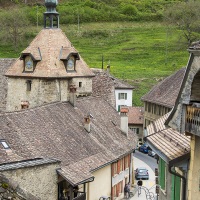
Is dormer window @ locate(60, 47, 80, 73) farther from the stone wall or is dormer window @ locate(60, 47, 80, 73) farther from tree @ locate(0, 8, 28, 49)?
tree @ locate(0, 8, 28, 49)

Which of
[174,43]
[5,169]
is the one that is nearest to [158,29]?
[174,43]

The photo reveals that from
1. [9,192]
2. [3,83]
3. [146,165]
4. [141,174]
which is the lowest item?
[146,165]

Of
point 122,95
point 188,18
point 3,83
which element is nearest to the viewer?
point 3,83

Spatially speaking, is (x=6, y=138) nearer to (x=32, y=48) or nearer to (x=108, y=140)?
(x=108, y=140)

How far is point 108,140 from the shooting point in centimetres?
4134

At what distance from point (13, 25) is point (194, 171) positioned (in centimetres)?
8416

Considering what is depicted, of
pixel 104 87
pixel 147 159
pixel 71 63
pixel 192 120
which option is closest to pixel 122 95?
pixel 147 159

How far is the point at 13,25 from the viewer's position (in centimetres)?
9694

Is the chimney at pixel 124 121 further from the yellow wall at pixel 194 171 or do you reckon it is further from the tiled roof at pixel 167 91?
the yellow wall at pixel 194 171

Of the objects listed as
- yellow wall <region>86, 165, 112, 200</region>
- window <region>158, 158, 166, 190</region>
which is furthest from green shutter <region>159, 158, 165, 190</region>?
yellow wall <region>86, 165, 112, 200</region>

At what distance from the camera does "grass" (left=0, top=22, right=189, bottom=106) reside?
82750 mm

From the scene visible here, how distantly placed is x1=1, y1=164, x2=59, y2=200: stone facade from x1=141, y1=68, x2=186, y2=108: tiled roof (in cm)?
3316

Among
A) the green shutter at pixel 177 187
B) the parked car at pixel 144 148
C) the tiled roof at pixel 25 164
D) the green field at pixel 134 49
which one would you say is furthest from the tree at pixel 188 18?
the green shutter at pixel 177 187

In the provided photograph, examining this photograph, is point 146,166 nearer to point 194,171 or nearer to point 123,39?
point 194,171
